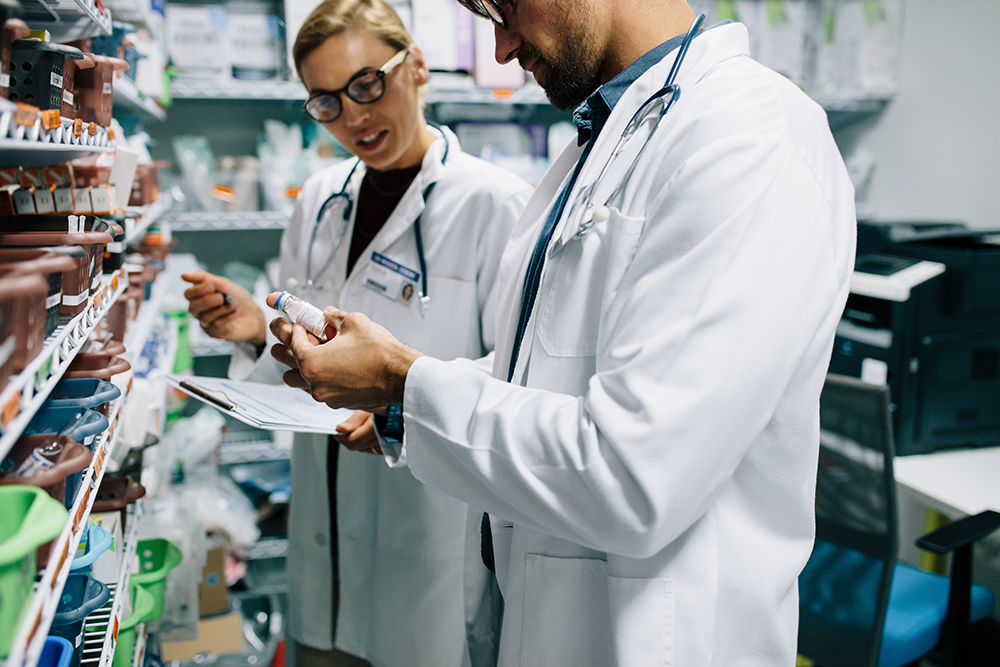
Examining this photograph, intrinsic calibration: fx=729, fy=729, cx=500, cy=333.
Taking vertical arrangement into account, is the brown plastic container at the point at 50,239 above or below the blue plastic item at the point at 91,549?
above

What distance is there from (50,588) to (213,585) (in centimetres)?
202

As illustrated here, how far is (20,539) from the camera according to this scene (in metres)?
0.58

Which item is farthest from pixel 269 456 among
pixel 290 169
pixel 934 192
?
pixel 934 192

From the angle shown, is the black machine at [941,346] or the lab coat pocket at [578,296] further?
Result: the black machine at [941,346]

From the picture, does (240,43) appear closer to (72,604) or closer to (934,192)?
(72,604)

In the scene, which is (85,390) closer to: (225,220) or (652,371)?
(652,371)

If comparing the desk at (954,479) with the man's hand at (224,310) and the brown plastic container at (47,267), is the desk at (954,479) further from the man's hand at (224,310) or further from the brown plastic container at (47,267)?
the brown plastic container at (47,267)

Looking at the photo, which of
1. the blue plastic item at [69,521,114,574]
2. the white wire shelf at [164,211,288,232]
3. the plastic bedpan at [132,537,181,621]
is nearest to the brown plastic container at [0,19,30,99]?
the blue plastic item at [69,521,114,574]

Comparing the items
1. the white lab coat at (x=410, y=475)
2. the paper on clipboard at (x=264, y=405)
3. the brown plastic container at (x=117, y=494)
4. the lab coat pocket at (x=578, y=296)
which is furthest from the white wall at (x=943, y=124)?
the brown plastic container at (x=117, y=494)

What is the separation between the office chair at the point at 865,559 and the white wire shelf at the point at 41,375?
165 centimetres

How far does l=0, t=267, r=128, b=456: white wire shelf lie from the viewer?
2.03 ft

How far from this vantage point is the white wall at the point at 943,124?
298cm

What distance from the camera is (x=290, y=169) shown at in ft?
10.1

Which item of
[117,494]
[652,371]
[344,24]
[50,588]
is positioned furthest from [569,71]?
[117,494]
